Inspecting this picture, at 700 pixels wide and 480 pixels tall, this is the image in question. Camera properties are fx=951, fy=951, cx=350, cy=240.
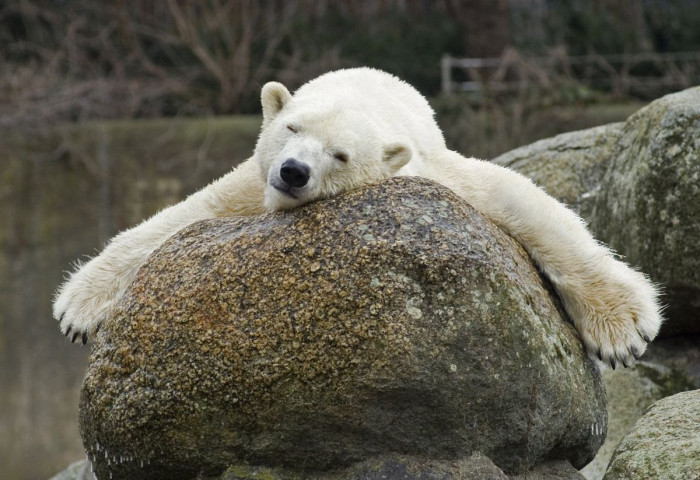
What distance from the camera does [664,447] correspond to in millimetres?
2959

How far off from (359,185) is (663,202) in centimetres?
156

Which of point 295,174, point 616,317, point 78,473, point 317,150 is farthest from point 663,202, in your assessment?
point 78,473

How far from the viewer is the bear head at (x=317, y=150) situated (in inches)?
118

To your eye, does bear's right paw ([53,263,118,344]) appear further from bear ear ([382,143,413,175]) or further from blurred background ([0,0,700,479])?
blurred background ([0,0,700,479])

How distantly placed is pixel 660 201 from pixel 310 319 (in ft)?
6.66

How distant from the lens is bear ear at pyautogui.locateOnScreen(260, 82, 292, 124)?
3.49 meters

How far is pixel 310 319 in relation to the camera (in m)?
2.68

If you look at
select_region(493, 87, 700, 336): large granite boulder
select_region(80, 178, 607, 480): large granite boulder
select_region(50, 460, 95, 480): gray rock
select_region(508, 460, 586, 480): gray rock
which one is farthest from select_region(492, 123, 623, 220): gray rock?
select_region(50, 460, 95, 480): gray rock

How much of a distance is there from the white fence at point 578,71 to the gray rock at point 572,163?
188 inches

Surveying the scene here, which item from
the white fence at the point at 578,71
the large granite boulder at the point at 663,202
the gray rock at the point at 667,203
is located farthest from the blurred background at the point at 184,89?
the gray rock at the point at 667,203

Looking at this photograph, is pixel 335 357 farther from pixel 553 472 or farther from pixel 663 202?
pixel 663 202

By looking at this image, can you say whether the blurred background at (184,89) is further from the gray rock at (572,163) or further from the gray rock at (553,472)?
the gray rock at (553,472)

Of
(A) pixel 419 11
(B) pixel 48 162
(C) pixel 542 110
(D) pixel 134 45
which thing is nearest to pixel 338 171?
(B) pixel 48 162

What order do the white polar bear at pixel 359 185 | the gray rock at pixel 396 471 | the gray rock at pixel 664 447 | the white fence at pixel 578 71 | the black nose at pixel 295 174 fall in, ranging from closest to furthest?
→ the gray rock at pixel 396 471 → the gray rock at pixel 664 447 → the black nose at pixel 295 174 → the white polar bear at pixel 359 185 → the white fence at pixel 578 71
